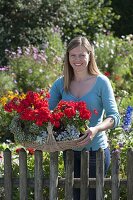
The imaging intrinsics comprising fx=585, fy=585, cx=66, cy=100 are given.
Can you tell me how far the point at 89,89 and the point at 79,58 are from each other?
8.3 inches

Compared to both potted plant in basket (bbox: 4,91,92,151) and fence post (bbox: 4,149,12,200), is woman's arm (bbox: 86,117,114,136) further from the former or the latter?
fence post (bbox: 4,149,12,200)

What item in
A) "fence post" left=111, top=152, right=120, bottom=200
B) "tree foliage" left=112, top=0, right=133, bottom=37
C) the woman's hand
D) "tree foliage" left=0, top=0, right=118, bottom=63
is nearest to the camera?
the woman's hand

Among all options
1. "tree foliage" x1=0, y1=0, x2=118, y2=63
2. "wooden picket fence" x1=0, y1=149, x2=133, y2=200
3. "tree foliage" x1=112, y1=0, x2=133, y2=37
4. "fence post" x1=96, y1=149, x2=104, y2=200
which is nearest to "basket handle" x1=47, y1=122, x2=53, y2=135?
"wooden picket fence" x1=0, y1=149, x2=133, y2=200

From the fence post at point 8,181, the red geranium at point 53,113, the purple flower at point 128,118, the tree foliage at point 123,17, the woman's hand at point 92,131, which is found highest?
the tree foliage at point 123,17

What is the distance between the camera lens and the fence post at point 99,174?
3752 millimetres

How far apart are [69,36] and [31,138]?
342 inches

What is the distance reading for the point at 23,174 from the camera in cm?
397

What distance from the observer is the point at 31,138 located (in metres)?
3.71

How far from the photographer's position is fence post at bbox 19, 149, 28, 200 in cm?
394

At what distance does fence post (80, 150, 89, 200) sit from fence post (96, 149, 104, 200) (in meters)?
0.07

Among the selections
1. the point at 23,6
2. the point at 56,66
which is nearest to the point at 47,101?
the point at 56,66

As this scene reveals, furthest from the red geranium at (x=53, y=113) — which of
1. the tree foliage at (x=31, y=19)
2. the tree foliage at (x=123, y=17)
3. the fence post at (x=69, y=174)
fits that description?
the tree foliage at (x=123, y=17)

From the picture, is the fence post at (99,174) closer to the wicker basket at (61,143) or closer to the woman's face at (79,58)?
the wicker basket at (61,143)

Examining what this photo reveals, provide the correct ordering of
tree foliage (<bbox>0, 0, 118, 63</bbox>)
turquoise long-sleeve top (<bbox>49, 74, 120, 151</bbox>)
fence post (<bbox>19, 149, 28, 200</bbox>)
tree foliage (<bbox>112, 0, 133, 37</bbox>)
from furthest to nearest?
tree foliage (<bbox>112, 0, 133, 37</bbox>) → tree foliage (<bbox>0, 0, 118, 63</bbox>) → fence post (<bbox>19, 149, 28, 200</bbox>) → turquoise long-sleeve top (<bbox>49, 74, 120, 151</bbox>)
